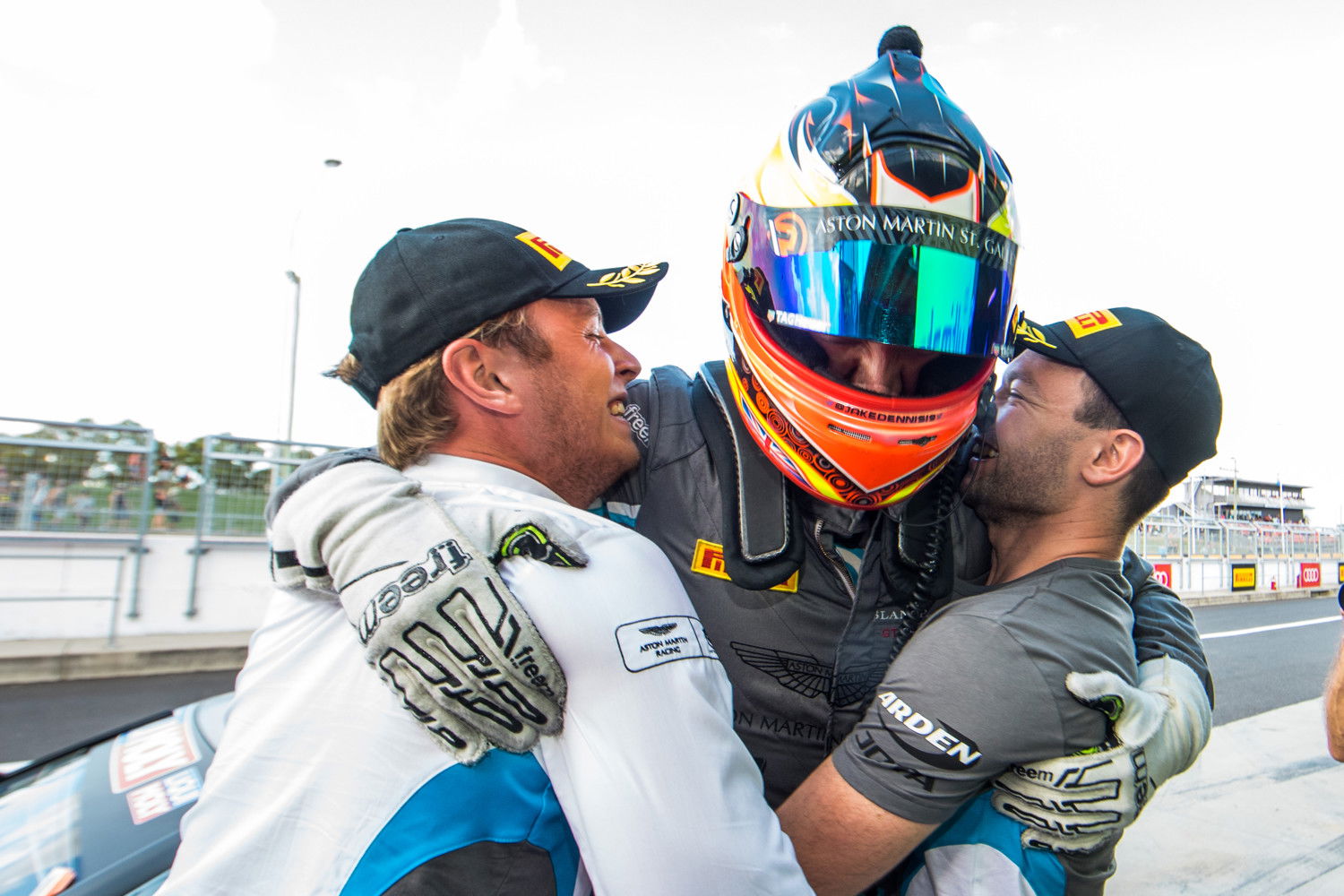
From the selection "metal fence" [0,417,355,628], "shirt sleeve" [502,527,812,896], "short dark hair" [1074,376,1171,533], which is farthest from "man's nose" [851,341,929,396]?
"metal fence" [0,417,355,628]

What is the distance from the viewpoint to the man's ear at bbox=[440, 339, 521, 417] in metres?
1.51

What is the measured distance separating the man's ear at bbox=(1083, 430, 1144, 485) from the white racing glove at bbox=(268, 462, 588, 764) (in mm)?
1281

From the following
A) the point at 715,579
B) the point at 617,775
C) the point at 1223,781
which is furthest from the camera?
the point at 1223,781

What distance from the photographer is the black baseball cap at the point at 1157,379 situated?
1.82 meters

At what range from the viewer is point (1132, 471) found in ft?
6.03

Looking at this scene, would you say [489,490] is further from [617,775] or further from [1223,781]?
[1223,781]

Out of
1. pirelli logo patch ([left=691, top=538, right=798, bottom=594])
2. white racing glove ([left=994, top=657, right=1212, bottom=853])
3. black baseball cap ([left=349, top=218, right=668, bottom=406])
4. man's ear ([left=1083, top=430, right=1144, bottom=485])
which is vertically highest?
black baseball cap ([left=349, top=218, right=668, bottom=406])

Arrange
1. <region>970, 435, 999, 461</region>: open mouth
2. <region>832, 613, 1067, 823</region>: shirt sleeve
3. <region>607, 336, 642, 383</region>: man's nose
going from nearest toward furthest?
<region>832, 613, 1067, 823</region>: shirt sleeve < <region>607, 336, 642, 383</region>: man's nose < <region>970, 435, 999, 461</region>: open mouth

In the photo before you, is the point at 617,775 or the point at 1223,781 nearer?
the point at 617,775

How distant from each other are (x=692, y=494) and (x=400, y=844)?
33.2 inches

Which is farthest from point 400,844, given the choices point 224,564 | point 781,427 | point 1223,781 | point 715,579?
point 224,564

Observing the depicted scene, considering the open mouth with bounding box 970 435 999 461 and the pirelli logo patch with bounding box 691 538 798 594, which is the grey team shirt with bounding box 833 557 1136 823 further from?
the open mouth with bounding box 970 435 999 461

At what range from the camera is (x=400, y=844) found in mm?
1083

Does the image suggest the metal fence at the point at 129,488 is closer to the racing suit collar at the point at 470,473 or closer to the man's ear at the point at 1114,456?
the racing suit collar at the point at 470,473
